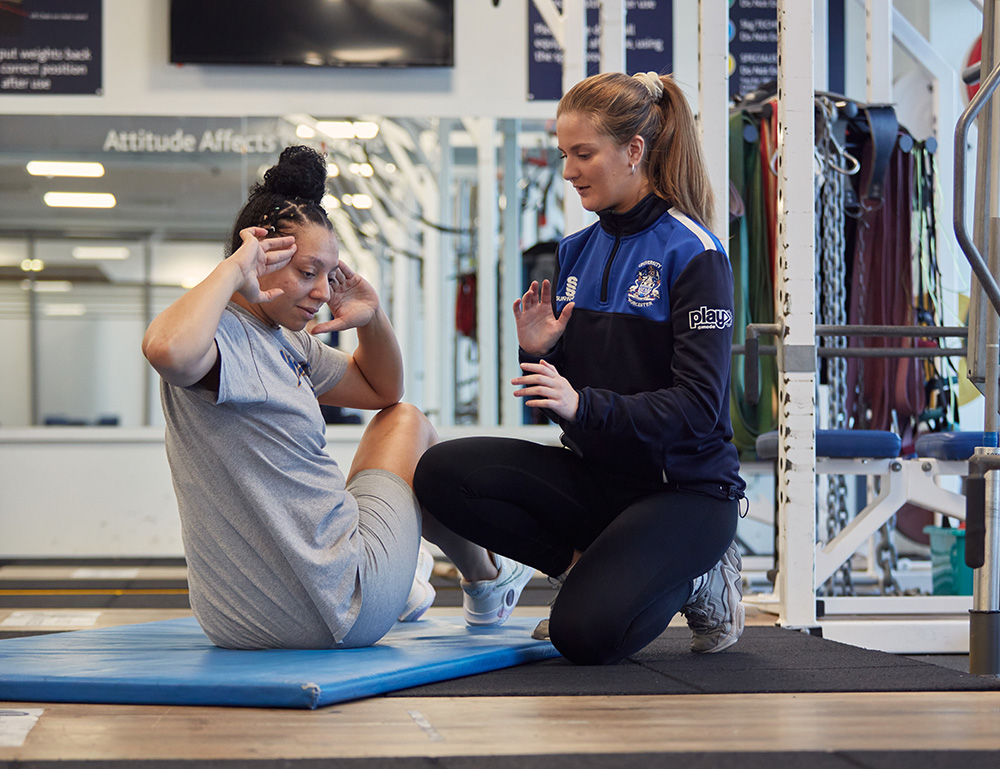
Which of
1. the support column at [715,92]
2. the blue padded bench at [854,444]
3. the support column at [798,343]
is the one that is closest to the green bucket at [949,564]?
the blue padded bench at [854,444]

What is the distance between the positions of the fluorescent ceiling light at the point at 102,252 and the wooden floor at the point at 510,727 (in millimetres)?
4165

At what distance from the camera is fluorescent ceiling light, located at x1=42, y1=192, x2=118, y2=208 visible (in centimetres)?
544

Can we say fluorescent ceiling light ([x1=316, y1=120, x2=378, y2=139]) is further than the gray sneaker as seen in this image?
Yes

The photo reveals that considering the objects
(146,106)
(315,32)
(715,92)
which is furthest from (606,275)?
(146,106)

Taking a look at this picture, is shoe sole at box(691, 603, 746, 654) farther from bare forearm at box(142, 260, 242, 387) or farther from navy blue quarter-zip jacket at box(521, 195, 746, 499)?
bare forearm at box(142, 260, 242, 387)

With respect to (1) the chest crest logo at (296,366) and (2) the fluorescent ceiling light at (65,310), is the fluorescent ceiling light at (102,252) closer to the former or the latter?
(2) the fluorescent ceiling light at (65,310)

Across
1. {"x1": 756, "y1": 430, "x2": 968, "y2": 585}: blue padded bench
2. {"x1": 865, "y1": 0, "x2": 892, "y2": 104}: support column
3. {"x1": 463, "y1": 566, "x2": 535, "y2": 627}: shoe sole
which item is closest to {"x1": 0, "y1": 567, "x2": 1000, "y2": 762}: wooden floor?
{"x1": 463, "y1": 566, "x2": 535, "y2": 627}: shoe sole

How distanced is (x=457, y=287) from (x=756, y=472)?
79.2 inches

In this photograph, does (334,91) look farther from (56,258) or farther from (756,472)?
(756,472)

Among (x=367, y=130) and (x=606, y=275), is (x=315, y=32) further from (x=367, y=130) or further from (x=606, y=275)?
(x=606, y=275)

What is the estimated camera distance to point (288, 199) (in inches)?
72.2

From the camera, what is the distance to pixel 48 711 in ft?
5.12

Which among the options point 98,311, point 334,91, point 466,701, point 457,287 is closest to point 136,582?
point 98,311

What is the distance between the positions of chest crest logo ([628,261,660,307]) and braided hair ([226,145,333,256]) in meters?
0.59
